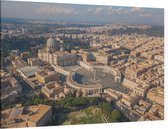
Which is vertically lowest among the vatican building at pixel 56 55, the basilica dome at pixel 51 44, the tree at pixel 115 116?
the tree at pixel 115 116

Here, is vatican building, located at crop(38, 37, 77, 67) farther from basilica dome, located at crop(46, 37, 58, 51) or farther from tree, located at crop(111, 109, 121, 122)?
tree, located at crop(111, 109, 121, 122)

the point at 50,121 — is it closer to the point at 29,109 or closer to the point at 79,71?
the point at 29,109

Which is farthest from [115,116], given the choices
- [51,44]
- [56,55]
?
[51,44]

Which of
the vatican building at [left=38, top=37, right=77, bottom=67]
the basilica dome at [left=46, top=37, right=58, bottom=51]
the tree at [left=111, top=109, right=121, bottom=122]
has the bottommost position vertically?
the tree at [left=111, top=109, right=121, bottom=122]

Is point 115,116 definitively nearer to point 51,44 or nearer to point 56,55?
point 56,55

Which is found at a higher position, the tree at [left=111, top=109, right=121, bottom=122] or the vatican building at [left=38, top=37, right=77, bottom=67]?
the vatican building at [left=38, top=37, right=77, bottom=67]

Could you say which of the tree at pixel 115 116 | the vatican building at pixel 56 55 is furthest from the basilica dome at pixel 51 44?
the tree at pixel 115 116

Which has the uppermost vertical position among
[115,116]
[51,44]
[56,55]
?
[51,44]

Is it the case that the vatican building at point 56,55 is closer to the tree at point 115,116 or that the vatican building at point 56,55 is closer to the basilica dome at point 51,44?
the basilica dome at point 51,44

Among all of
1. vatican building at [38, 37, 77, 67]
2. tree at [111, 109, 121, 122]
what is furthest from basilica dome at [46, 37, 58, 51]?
tree at [111, 109, 121, 122]
